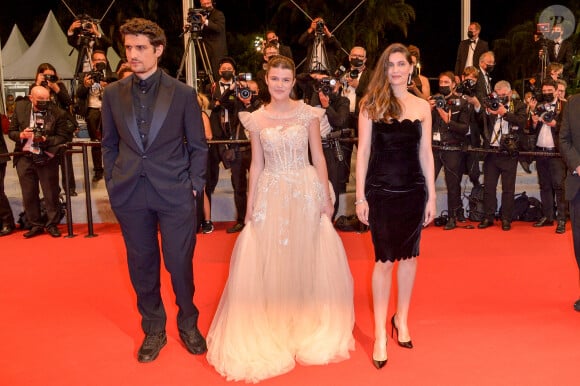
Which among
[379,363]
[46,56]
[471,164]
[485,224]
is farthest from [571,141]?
[46,56]

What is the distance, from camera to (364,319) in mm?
4293

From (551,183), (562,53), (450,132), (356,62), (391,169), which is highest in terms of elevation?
(562,53)

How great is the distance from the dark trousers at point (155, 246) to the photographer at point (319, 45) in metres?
4.61

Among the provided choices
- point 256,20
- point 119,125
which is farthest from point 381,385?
point 256,20

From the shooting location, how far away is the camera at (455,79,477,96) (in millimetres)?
7590

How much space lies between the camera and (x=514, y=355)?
3619 millimetres

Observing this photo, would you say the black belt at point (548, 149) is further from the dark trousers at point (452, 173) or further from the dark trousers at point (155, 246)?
the dark trousers at point (155, 246)

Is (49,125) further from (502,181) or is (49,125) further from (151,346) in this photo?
(502,181)

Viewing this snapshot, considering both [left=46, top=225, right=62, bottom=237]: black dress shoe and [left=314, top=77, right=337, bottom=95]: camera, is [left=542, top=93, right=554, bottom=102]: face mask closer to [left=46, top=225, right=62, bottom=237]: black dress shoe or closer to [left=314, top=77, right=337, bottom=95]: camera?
[left=314, top=77, right=337, bottom=95]: camera

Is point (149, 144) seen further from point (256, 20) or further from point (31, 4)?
point (31, 4)

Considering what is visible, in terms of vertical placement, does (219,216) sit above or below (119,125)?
below

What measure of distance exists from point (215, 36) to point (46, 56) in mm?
6156

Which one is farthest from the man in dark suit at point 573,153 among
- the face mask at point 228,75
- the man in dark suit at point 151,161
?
the face mask at point 228,75

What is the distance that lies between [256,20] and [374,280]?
11.0 m
